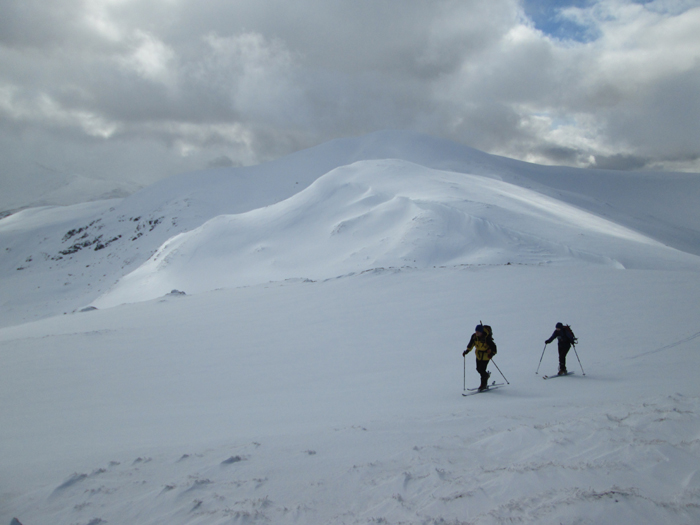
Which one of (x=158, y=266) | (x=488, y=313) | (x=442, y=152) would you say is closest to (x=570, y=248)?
(x=488, y=313)

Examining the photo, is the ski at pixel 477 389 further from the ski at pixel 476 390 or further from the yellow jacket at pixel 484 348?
the yellow jacket at pixel 484 348

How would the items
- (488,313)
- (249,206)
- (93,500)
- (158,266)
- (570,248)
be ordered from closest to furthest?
(93,500), (488,313), (570,248), (158,266), (249,206)

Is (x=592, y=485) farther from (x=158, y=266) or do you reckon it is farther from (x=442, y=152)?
(x=442, y=152)

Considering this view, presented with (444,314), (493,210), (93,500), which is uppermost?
(493,210)

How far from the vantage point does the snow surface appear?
155 inches

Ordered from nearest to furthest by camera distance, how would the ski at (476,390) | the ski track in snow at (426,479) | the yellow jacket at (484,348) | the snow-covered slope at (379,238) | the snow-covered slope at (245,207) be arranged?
the ski track in snow at (426,479) → the ski at (476,390) → the yellow jacket at (484,348) → the snow-covered slope at (379,238) → the snow-covered slope at (245,207)

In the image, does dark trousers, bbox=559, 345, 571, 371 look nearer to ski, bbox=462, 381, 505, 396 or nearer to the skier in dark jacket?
the skier in dark jacket

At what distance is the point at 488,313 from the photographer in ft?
45.4

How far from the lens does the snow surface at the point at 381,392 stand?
3.93 m

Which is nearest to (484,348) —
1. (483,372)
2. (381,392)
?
(483,372)

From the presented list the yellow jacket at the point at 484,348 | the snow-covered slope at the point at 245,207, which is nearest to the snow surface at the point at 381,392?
the yellow jacket at the point at 484,348

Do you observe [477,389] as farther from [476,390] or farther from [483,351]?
[483,351]

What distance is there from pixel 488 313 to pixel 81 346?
13097 millimetres

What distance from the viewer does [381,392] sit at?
8227 millimetres
